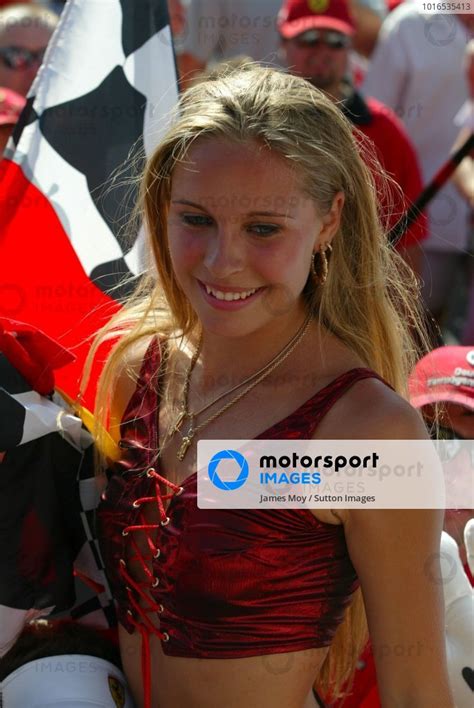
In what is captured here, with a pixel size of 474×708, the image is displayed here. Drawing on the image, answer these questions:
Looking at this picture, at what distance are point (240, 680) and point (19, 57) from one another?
12.5 ft

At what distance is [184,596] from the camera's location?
2.02m

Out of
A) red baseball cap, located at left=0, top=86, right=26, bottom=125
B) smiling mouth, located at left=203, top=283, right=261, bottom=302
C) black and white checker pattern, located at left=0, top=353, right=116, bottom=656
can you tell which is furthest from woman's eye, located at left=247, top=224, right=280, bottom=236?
red baseball cap, located at left=0, top=86, right=26, bottom=125

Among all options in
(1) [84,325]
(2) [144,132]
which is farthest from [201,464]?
(2) [144,132]

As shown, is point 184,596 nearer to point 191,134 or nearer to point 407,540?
point 407,540

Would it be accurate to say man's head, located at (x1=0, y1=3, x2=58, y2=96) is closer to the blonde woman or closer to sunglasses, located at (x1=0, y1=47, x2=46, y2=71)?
sunglasses, located at (x1=0, y1=47, x2=46, y2=71)

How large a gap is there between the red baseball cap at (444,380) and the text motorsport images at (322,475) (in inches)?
31.5

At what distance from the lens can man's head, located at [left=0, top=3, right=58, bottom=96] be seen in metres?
5.13

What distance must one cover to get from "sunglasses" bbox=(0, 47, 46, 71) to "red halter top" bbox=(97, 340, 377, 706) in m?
3.50

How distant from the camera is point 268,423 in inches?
82.1

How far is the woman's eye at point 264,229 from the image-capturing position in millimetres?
1990

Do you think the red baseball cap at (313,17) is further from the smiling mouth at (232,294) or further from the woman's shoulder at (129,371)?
the smiling mouth at (232,294)

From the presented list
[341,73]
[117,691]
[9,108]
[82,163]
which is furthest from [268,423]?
[341,73]

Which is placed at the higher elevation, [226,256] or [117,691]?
[226,256]

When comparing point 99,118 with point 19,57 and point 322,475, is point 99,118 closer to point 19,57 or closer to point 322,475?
point 322,475
